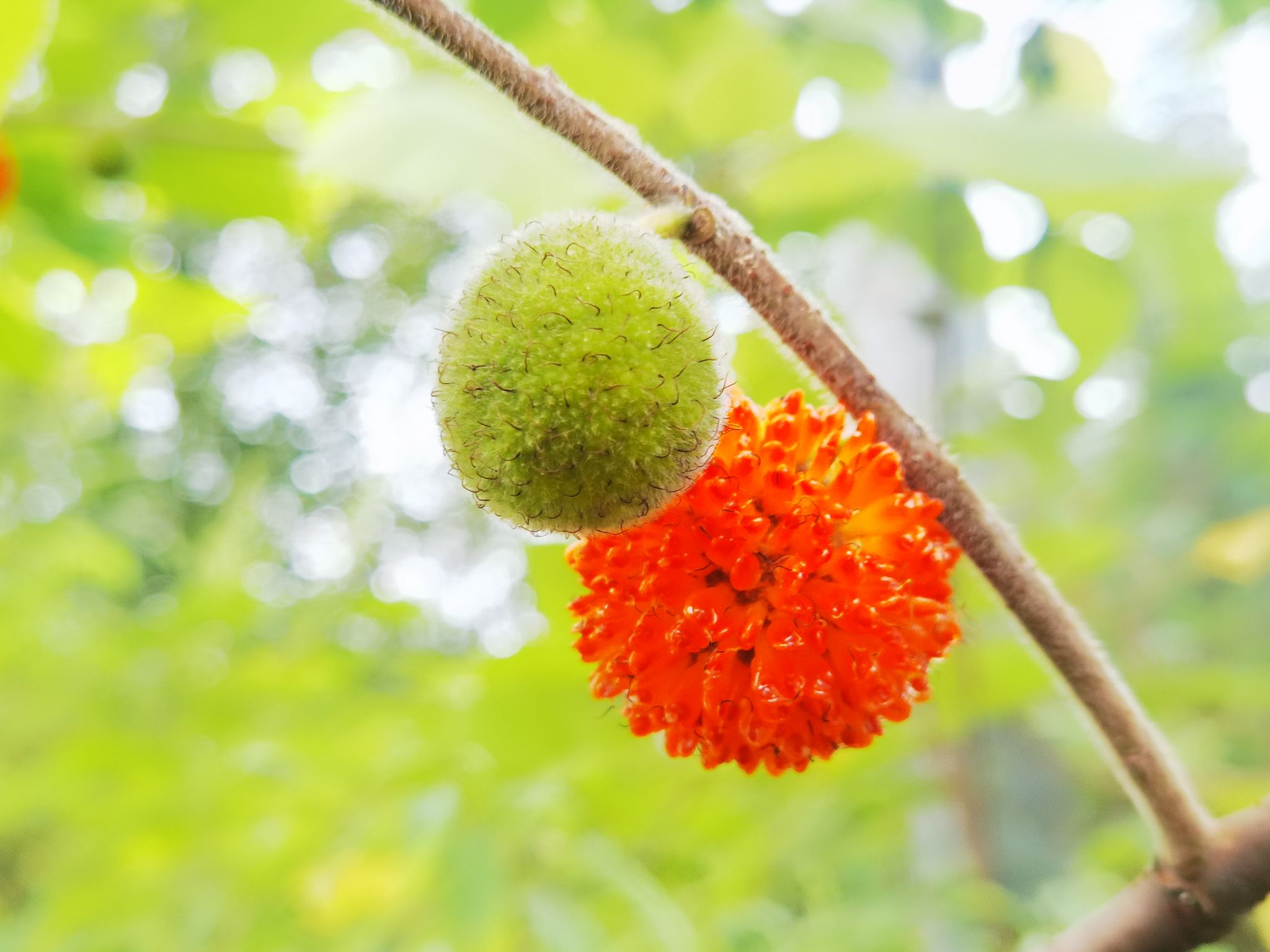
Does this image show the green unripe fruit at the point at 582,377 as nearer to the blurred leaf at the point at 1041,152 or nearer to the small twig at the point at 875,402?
the small twig at the point at 875,402

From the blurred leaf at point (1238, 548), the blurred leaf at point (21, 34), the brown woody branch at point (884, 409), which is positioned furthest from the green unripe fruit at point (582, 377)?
the blurred leaf at point (1238, 548)

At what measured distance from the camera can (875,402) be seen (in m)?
1.01

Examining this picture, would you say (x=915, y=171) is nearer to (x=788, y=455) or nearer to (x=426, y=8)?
(x=788, y=455)

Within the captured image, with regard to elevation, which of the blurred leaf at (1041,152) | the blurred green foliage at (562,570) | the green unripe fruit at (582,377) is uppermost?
the blurred leaf at (1041,152)

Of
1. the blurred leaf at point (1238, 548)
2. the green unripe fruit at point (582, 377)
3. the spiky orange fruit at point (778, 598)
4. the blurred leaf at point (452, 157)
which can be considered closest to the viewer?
the green unripe fruit at point (582, 377)

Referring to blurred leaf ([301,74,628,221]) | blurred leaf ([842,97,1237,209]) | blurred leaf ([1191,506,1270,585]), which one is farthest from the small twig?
blurred leaf ([1191,506,1270,585])

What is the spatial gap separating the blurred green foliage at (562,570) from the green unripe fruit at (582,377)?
146mm

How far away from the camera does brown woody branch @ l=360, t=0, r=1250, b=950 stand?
875 millimetres

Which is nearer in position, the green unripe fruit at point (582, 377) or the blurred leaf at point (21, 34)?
the green unripe fruit at point (582, 377)

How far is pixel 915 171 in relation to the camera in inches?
65.7

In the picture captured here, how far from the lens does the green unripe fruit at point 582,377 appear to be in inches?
33.3

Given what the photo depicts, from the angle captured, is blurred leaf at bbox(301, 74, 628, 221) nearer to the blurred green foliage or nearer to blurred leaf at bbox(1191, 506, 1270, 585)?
the blurred green foliage

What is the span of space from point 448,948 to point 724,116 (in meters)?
1.85

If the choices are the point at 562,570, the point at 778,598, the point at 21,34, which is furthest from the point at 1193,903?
the point at 21,34
